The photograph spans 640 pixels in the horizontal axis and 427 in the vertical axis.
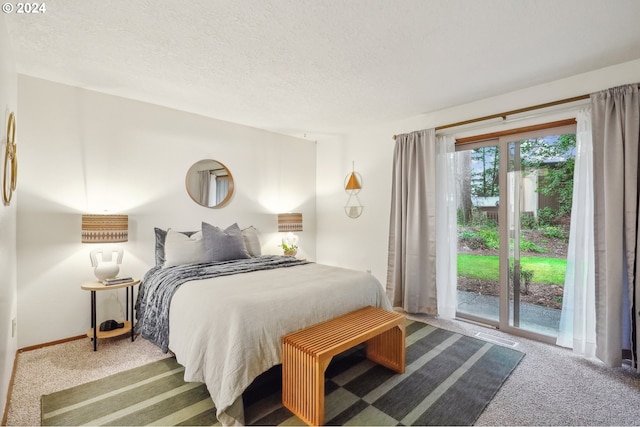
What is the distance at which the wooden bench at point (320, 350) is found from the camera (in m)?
1.66

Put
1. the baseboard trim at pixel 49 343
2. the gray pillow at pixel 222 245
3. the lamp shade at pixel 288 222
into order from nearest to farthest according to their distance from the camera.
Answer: the baseboard trim at pixel 49 343 → the gray pillow at pixel 222 245 → the lamp shade at pixel 288 222

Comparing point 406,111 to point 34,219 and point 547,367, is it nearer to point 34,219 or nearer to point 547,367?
point 547,367

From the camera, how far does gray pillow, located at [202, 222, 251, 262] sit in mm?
3216

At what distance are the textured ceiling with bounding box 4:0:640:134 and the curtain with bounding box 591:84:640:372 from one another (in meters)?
0.46

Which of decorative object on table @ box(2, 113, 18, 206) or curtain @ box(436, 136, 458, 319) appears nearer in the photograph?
decorative object on table @ box(2, 113, 18, 206)

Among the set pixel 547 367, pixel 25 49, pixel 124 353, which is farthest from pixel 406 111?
pixel 124 353

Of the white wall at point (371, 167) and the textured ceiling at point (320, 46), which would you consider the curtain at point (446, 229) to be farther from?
the textured ceiling at point (320, 46)

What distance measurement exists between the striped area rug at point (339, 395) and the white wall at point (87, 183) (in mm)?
1182

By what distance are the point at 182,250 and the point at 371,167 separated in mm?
2714

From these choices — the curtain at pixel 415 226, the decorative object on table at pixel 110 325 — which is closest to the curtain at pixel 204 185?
the decorative object on table at pixel 110 325

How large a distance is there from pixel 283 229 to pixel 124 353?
234 cm

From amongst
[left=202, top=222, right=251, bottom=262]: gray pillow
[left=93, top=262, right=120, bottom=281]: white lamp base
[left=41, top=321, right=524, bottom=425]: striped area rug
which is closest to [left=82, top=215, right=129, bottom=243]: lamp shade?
[left=93, top=262, right=120, bottom=281]: white lamp base

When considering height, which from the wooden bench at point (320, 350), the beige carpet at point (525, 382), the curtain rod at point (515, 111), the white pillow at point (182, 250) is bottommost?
the beige carpet at point (525, 382)

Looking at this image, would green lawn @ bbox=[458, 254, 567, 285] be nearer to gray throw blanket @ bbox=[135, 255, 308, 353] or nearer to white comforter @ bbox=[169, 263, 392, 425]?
white comforter @ bbox=[169, 263, 392, 425]
